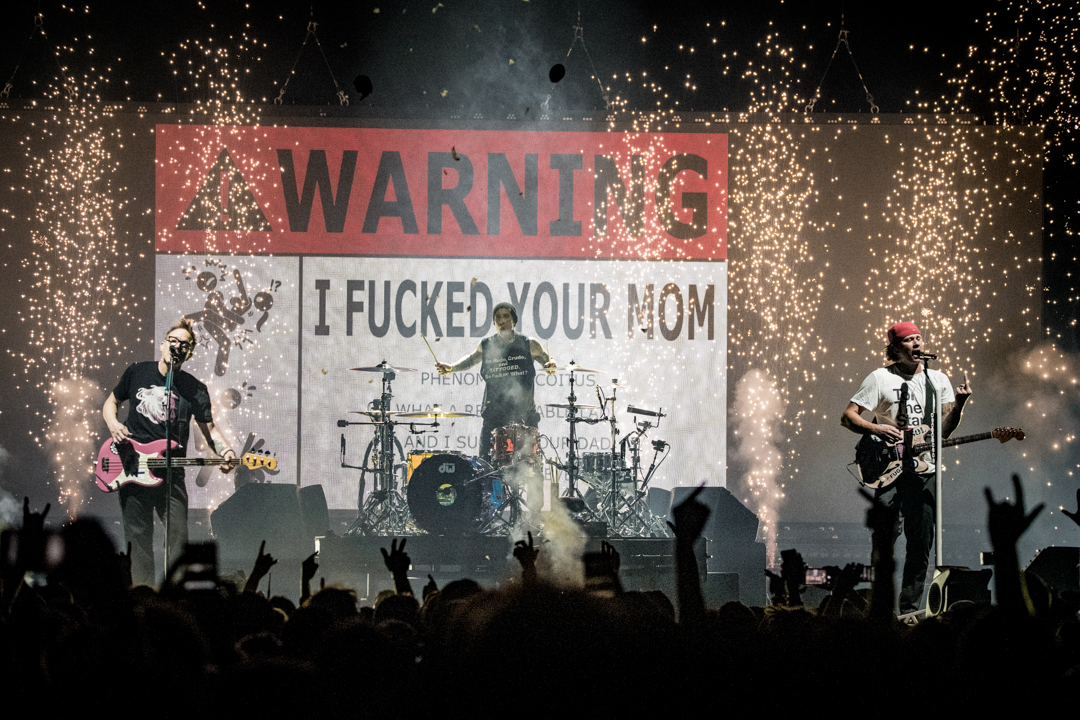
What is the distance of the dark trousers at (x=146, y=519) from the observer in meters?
5.26

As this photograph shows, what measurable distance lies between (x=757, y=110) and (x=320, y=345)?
4733mm

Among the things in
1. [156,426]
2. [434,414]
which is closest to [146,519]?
[156,426]

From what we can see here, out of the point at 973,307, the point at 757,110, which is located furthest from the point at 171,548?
the point at 973,307

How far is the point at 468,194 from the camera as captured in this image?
810 centimetres

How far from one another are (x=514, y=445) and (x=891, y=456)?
311cm

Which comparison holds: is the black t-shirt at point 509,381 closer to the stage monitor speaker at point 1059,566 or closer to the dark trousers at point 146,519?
the dark trousers at point 146,519

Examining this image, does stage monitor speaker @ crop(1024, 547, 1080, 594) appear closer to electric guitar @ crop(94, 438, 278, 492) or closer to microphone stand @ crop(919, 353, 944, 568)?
microphone stand @ crop(919, 353, 944, 568)

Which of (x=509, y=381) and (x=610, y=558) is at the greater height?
(x=509, y=381)

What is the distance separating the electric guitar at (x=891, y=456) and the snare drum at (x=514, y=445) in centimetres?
280

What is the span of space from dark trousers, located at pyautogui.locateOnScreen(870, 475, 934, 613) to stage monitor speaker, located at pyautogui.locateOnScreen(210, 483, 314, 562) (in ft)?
13.9

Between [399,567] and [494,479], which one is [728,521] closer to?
[494,479]

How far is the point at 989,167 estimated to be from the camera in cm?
801

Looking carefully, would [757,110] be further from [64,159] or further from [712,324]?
[64,159]

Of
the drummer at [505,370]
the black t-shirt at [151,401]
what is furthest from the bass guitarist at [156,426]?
the drummer at [505,370]
